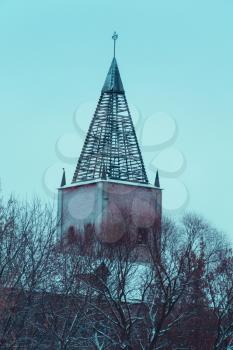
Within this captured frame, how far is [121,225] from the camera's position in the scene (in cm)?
6900

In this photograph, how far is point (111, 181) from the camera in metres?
71.2

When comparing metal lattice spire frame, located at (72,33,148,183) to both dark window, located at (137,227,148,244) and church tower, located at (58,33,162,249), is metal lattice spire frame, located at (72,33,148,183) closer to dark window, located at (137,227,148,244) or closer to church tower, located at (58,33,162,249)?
church tower, located at (58,33,162,249)

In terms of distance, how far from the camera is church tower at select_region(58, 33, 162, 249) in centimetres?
7038

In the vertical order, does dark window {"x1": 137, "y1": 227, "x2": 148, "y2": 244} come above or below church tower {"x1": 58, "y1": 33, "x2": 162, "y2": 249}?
below

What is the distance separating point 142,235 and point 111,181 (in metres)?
6.33

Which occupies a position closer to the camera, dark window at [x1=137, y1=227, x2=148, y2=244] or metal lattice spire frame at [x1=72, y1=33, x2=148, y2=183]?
dark window at [x1=137, y1=227, x2=148, y2=244]

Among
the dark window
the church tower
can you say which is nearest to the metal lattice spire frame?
the church tower

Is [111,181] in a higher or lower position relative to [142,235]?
higher

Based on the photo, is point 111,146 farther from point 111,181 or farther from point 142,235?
point 142,235

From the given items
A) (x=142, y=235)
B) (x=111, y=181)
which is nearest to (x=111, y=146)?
(x=111, y=181)

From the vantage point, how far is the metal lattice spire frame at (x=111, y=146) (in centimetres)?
7256

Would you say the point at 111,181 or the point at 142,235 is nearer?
the point at 142,235

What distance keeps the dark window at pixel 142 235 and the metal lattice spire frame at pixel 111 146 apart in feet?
15.1

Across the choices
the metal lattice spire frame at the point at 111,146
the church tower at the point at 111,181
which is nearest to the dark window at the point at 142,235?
the church tower at the point at 111,181
